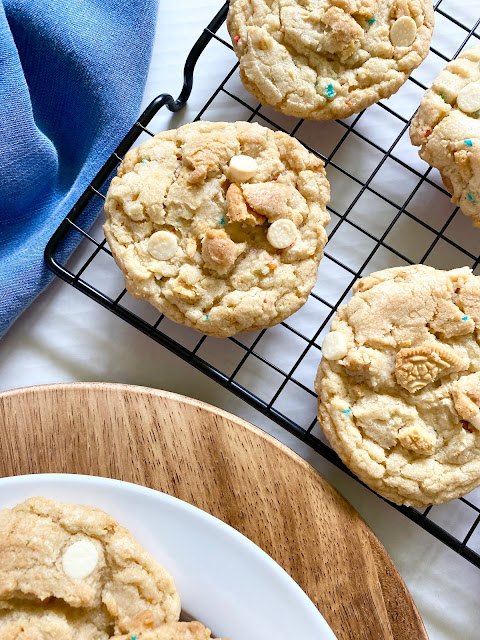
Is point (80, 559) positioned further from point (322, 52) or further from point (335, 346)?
point (322, 52)

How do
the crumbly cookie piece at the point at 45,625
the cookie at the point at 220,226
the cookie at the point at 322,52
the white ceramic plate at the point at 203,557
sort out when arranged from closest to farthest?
the crumbly cookie piece at the point at 45,625 < the white ceramic plate at the point at 203,557 < the cookie at the point at 220,226 < the cookie at the point at 322,52

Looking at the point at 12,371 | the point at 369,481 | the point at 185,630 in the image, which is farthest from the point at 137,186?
the point at 185,630

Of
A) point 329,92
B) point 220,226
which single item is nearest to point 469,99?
point 329,92

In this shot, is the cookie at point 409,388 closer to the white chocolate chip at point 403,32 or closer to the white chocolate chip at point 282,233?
the white chocolate chip at point 282,233

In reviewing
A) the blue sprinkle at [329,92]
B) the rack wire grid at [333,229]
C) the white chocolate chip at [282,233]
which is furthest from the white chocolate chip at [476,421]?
the blue sprinkle at [329,92]

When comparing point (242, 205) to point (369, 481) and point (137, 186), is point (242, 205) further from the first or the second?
point (369, 481)
